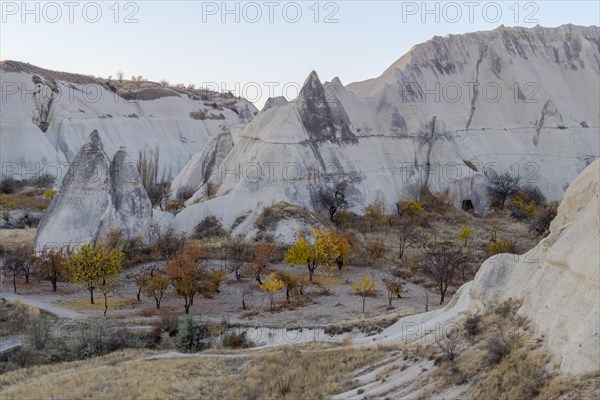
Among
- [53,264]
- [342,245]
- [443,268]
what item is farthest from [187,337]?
[342,245]

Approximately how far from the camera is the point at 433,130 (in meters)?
50.0

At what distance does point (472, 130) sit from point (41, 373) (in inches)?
1709

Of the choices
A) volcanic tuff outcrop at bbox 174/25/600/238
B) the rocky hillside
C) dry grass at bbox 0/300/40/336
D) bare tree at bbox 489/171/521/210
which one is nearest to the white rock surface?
dry grass at bbox 0/300/40/336

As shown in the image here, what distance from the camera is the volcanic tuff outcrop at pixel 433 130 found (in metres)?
41.3

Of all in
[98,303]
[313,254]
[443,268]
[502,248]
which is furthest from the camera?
[502,248]

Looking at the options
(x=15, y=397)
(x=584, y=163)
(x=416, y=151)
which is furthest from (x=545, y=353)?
(x=584, y=163)

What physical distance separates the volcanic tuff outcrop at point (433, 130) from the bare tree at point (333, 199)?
436 mm

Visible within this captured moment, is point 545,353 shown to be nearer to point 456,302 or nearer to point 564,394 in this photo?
point 564,394

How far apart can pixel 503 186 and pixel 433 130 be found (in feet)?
22.9

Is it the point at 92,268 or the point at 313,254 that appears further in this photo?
the point at 313,254

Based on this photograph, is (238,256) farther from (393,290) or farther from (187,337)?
(187,337)

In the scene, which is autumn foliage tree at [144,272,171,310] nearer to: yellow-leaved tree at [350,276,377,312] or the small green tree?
the small green tree

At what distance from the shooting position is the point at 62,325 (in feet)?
76.4

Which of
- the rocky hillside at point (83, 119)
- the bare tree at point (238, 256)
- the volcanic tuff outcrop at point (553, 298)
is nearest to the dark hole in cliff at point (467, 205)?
the bare tree at point (238, 256)
